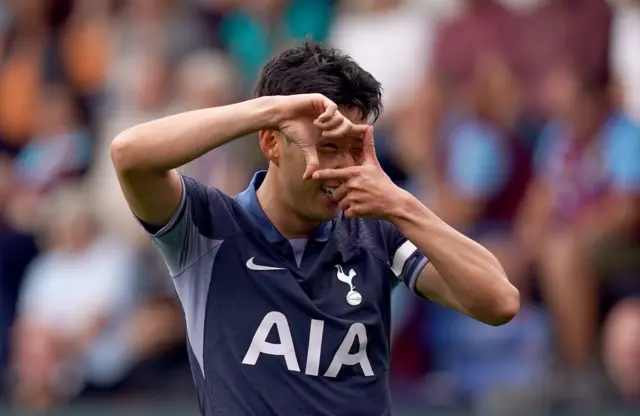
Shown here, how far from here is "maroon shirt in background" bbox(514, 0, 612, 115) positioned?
25.0ft

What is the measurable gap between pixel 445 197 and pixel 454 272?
405 cm

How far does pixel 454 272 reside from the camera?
3537 millimetres

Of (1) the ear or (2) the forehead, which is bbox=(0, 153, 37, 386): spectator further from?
(2) the forehead

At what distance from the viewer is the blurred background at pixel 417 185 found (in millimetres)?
7094

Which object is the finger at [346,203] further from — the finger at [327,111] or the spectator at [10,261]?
the spectator at [10,261]

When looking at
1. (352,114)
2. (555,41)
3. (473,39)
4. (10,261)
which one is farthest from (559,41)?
(352,114)

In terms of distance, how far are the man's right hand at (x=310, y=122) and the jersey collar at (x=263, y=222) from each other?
0.33 meters

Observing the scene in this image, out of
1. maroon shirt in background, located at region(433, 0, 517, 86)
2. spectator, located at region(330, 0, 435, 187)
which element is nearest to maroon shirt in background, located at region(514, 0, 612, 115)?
maroon shirt in background, located at region(433, 0, 517, 86)

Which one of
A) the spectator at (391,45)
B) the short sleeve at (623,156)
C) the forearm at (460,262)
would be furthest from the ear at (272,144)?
the spectator at (391,45)

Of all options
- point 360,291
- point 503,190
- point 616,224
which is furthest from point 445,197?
point 360,291

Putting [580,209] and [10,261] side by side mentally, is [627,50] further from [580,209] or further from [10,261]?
[10,261]

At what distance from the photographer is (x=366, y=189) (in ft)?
11.3

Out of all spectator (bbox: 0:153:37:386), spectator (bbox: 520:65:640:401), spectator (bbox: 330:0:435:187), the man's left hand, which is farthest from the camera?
spectator (bbox: 0:153:37:386)

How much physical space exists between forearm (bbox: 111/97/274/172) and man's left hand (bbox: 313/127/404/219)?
251mm
